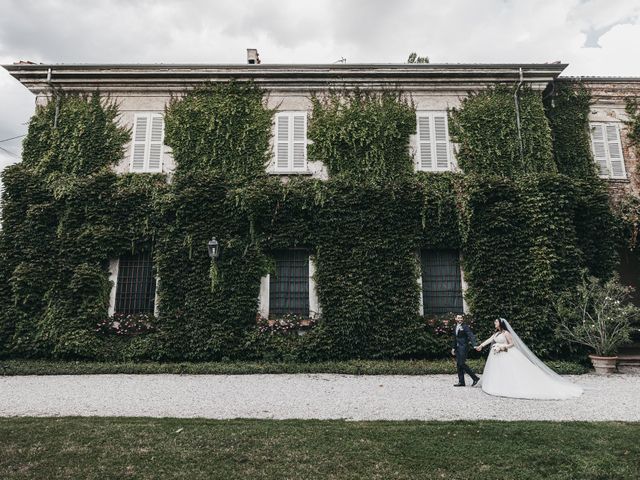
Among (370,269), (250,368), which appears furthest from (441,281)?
(250,368)

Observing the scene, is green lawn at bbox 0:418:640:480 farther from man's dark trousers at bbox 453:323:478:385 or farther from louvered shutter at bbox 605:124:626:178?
louvered shutter at bbox 605:124:626:178

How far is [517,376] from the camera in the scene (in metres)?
8.45

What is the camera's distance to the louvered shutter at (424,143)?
43.8ft

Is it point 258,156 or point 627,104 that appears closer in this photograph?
point 258,156

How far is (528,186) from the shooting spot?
1225 cm

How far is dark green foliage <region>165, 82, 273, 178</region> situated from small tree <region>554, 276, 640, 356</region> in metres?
9.84

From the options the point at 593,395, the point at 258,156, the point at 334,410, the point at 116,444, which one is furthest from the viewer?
the point at 258,156

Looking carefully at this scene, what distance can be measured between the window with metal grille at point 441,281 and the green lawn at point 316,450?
20.3 ft

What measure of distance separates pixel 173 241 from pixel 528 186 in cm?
1071

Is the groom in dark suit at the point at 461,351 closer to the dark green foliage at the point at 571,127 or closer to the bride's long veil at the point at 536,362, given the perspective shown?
the bride's long veil at the point at 536,362

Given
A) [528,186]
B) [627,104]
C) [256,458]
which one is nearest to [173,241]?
[256,458]

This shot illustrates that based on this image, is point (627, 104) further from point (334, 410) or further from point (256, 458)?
point (256, 458)

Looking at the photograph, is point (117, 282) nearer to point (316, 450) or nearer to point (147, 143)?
point (147, 143)

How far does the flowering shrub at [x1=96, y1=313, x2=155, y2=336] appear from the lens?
11922 millimetres
